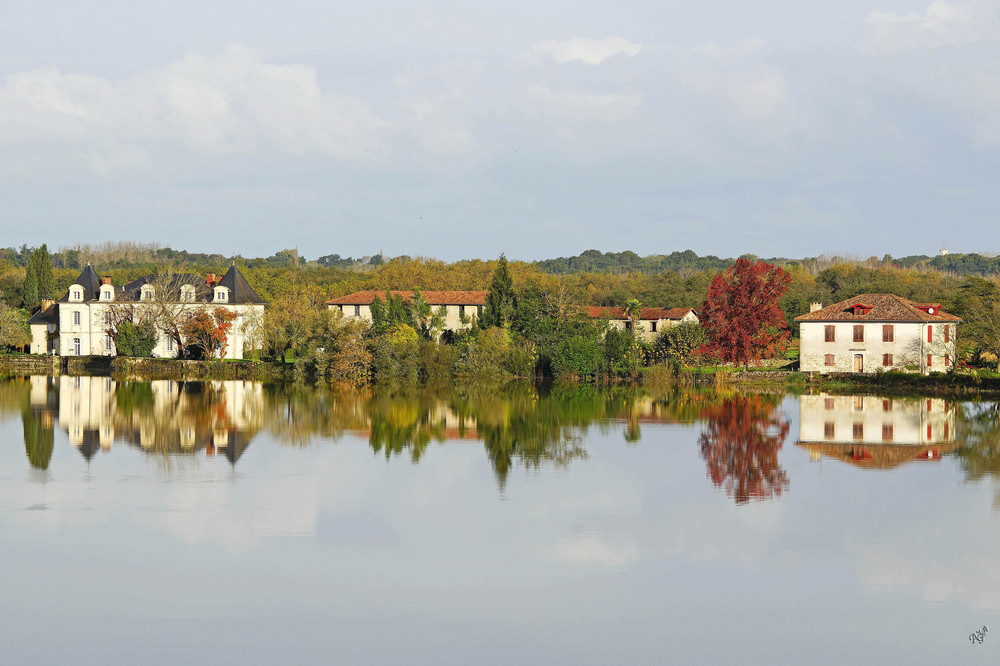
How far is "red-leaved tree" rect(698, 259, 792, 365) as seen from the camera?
44.6 metres

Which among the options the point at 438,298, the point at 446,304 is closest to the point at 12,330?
the point at 438,298

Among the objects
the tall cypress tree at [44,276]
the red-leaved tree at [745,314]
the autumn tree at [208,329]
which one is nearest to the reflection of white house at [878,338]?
the red-leaved tree at [745,314]

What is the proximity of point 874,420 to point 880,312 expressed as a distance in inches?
594

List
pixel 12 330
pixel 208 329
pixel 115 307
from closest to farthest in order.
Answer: pixel 208 329, pixel 115 307, pixel 12 330

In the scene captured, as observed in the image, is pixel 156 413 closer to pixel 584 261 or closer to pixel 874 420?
pixel 874 420

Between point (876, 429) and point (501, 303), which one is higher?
point (501, 303)

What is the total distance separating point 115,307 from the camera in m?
55.8

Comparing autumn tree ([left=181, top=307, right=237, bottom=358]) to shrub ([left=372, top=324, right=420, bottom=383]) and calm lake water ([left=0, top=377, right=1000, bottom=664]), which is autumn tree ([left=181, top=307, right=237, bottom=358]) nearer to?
shrub ([left=372, top=324, right=420, bottom=383])

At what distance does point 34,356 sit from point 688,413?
124ft

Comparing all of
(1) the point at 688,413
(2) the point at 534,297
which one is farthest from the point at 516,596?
(2) the point at 534,297

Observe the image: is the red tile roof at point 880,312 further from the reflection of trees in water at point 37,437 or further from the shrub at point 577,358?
the reflection of trees in water at point 37,437

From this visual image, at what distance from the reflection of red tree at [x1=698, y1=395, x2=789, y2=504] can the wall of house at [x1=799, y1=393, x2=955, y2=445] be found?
1.09m

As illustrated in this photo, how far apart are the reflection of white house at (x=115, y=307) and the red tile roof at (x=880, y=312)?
96.4 ft

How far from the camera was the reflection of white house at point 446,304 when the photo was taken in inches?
2266
